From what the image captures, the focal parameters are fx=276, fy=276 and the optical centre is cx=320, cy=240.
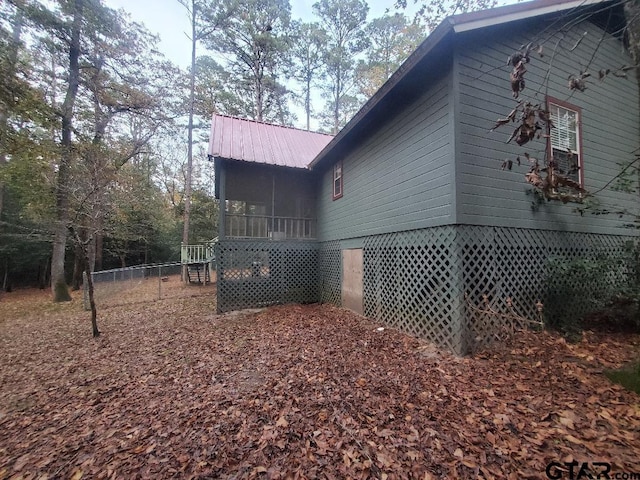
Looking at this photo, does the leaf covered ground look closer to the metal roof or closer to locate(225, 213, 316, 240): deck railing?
locate(225, 213, 316, 240): deck railing

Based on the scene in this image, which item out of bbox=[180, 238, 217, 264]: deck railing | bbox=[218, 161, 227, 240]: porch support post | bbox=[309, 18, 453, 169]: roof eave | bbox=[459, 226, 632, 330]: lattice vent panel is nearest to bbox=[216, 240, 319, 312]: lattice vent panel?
bbox=[218, 161, 227, 240]: porch support post

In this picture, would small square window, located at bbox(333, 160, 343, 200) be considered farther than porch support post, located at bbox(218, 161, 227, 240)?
Yes

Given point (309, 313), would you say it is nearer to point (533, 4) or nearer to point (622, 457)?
point (622, 457)

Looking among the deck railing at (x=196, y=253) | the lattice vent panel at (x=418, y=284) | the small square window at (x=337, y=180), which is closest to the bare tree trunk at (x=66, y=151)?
the deck railing at (x=196, y=253)

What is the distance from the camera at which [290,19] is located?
58.4 feet

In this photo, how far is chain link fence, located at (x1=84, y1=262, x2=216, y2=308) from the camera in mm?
9664

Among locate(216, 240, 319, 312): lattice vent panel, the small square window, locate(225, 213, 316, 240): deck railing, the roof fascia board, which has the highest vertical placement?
the roof fascia board

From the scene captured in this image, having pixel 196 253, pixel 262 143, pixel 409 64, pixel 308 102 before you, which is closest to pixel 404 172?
pixel 409 64

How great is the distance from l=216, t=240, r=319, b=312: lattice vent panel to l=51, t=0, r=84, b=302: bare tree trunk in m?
6.93

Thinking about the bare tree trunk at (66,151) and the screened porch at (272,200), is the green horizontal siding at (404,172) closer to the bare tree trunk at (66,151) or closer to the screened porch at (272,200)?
the screened porch at (272,200)

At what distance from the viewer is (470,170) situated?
4207 millimetres

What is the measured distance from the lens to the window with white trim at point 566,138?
5.18 metres

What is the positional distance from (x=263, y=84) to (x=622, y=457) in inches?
805

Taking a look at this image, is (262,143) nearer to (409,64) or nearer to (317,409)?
(409,64)
